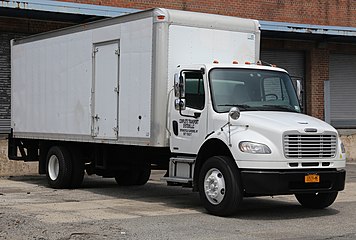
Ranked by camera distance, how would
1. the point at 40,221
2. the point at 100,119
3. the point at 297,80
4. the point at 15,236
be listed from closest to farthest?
the point at 15,236 < the point at 40,221 < the point at 297,80 < the point at 100,119

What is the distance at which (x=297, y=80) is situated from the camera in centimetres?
1350

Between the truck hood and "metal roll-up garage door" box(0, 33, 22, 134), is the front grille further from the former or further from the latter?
"metal roll-up garage door" box(0, 33, 22, 134)

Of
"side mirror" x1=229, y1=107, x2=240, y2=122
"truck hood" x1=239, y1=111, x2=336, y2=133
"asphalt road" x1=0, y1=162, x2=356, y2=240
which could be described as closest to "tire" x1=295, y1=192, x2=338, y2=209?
"asphalt road" x1=0, y1=162, x2=356, y2=240

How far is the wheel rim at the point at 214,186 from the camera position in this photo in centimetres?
1171

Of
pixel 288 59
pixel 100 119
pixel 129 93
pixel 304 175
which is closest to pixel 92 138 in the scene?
pixel 100 119

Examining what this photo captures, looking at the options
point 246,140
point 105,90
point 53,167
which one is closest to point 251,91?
point 246,140

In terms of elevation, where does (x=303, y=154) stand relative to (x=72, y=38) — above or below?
below

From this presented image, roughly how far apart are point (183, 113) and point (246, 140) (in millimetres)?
1579

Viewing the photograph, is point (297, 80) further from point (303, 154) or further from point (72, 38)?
point (72, 38)

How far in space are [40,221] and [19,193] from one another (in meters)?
4.55

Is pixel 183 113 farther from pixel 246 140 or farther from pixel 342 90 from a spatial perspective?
pixel 342 90

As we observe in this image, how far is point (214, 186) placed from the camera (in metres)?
11.8

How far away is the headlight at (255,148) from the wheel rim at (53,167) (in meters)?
5.92

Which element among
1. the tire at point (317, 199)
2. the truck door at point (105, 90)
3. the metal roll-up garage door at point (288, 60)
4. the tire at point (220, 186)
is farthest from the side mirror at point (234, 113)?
the metal roll-up garage door at point (288, 60)
